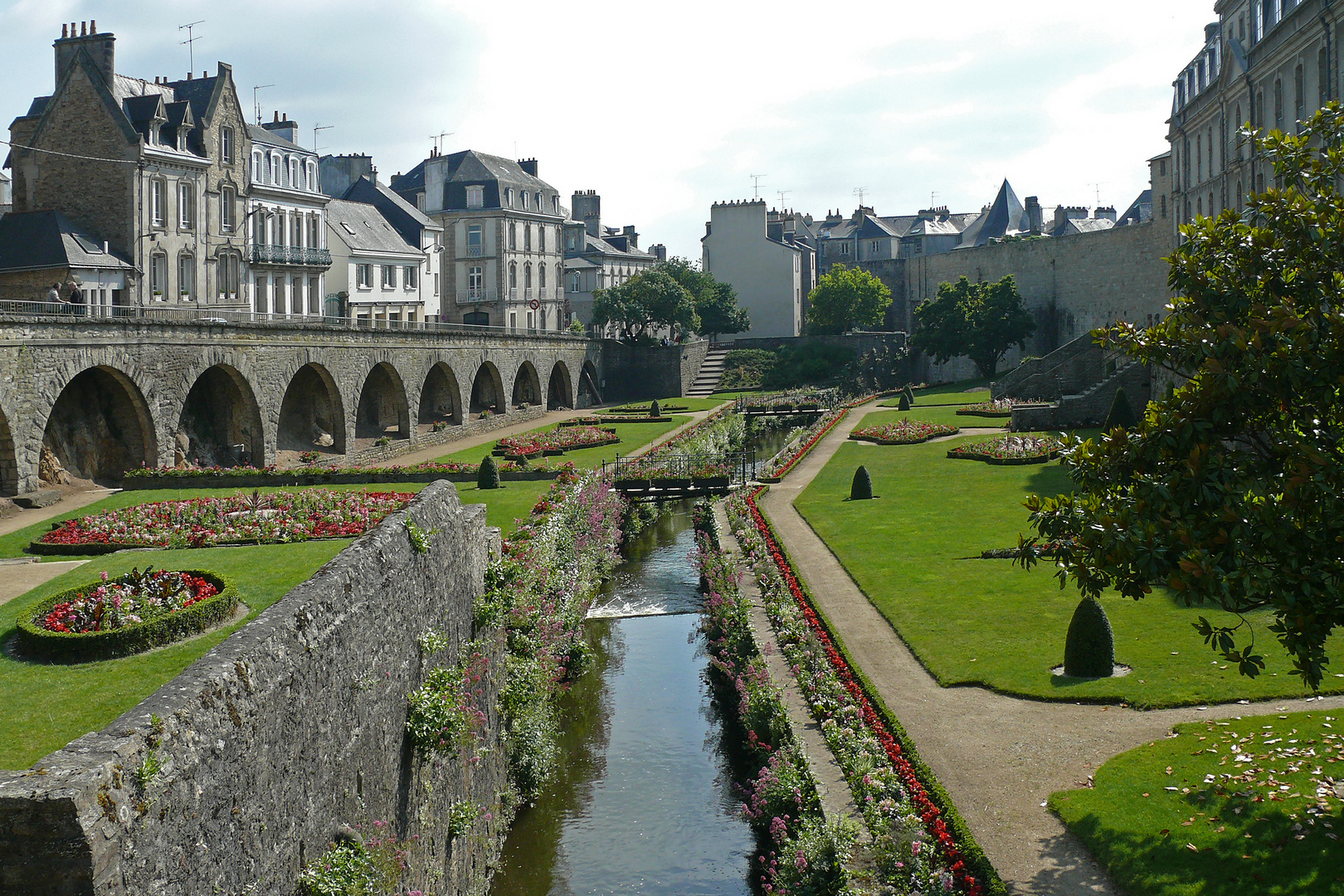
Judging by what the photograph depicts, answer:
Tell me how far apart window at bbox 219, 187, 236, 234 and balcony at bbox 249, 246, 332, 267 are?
5.65 feet

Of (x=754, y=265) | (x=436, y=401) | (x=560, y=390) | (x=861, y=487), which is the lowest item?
(x=861, y=487)

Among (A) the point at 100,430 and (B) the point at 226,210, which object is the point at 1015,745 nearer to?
(A) the point at 100,430

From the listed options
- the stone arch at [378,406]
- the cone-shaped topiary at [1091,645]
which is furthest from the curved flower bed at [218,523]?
the stone arch at [378,406]

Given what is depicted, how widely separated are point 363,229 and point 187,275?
1922cm

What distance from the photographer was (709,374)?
81125 mm

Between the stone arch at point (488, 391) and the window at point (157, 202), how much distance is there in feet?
60.9

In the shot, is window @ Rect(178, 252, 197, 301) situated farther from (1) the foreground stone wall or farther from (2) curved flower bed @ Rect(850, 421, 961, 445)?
(1) the foreground stone wall

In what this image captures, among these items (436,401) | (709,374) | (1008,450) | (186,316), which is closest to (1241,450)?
(1008,450)

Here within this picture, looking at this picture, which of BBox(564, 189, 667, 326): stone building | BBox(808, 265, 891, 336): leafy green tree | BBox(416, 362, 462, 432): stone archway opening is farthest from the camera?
BBox(564, 189, 667, 326): stone building

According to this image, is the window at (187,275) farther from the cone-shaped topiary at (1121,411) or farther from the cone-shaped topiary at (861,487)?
the cone-shaped topiary at (1121,411)

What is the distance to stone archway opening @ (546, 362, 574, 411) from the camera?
2744 inches

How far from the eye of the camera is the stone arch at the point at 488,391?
58.5m


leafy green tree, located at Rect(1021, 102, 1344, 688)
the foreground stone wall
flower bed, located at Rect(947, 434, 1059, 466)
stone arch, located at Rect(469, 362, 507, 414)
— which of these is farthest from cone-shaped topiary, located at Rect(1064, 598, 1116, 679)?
stone arch, located at Rect(469, 362, 507, 414)

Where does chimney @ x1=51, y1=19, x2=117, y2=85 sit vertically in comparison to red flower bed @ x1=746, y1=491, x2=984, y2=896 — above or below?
above
